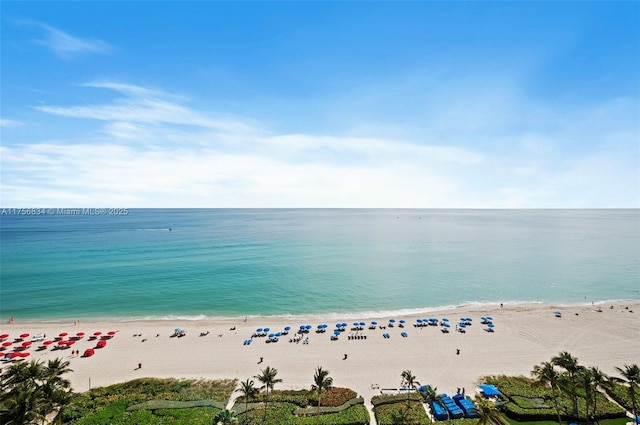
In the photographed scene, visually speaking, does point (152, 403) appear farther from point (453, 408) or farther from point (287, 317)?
point (287, 317)

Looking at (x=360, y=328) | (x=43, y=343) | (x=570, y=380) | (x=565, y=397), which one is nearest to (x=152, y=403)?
(x=43, y=343)

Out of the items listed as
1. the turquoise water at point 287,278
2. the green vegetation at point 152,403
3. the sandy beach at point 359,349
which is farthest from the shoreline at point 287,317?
the green vegetation at point 152,403

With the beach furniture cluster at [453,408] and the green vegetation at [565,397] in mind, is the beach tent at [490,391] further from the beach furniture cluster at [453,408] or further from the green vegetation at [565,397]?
the beach furniture cluster at [453,408]

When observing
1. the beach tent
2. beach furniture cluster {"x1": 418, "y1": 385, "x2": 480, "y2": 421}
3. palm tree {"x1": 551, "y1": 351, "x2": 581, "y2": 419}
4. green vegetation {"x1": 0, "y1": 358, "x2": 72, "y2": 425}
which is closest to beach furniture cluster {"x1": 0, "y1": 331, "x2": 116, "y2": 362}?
green vegetation {"x1": 0, "y1": 358, "x2": 72, "y2": 425}

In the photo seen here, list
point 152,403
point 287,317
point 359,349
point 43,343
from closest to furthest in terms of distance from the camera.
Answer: point 152,403, point 359,349, point 43,343, point 287,317

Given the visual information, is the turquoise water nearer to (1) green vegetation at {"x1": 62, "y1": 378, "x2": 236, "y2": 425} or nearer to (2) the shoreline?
(2) the shoreline

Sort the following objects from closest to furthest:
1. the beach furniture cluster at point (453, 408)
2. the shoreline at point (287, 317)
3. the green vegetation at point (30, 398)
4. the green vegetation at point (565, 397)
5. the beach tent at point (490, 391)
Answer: the green vegetation at point (30, 398) < the green vegetation at point (565, 397) < the beach furniture cluster at point (453, 408) < the beach tent at point (490, 391) < the shoreline at point (287, 317)

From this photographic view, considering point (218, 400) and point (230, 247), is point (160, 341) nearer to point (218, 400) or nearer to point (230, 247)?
point (218, 400)
